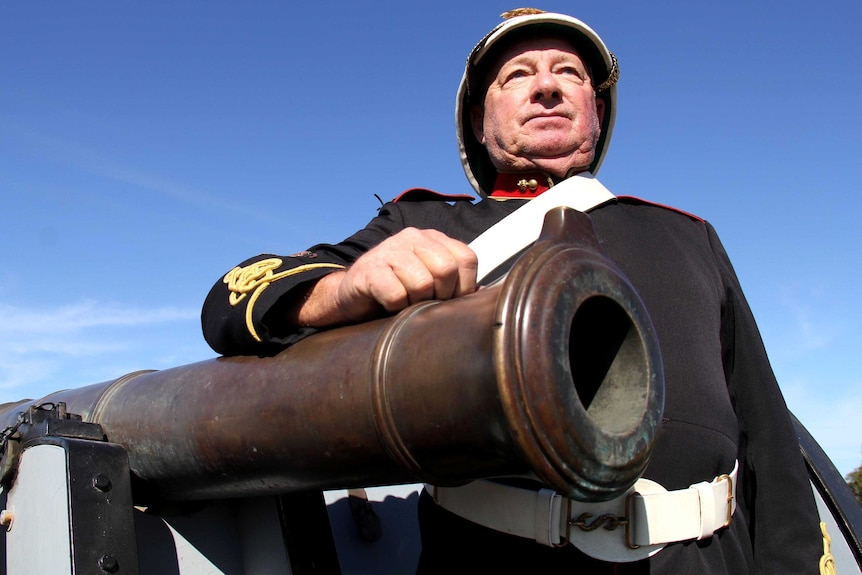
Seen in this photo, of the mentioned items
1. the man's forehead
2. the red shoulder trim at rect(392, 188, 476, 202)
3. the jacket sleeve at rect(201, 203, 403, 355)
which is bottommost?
the jacket sleeve at rect(201, 203, 403, 355)

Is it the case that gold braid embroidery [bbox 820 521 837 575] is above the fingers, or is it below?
below

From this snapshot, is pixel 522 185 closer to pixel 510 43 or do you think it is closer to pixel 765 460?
pixel 510 43

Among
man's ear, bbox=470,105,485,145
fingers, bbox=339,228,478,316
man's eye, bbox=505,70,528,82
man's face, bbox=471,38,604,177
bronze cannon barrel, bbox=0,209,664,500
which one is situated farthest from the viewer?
Answer: man's ear, bbox=470,105,485,145

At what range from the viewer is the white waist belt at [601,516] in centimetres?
197

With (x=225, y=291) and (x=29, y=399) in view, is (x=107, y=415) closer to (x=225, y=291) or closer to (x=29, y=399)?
(x=225, y=291)

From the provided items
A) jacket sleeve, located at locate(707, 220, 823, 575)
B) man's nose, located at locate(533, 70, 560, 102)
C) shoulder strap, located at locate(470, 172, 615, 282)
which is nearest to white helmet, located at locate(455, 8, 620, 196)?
man's nose, located at locate(533, 70, 560, 102)

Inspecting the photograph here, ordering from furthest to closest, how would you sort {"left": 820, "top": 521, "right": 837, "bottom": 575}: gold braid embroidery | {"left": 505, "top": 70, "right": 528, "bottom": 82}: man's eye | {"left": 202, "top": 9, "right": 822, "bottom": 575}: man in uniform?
{"left": 505, "top": 70, "right": 528, "bottom": 82}: man's eye, {"left": 820, "top": 521, "right": 837, "bottom": 575}: gold braid embroidery, {"left": 202, "top": 9, "right": 822, "bottom": 575}: man in uniform

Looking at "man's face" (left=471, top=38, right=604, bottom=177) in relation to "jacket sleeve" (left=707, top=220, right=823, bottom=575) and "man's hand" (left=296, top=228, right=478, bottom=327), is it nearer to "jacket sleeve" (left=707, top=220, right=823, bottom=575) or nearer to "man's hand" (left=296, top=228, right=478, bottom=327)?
"jacket sleeve" (left=707, top=220, right=823, bottom=575)

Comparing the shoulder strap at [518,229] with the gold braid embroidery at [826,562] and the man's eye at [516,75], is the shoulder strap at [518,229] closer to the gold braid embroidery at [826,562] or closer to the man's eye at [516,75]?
the man's eye at [516,75]

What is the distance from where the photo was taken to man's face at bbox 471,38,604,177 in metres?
2.87

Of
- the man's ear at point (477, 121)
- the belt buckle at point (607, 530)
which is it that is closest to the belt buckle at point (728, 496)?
the belt buckle at point (607, 530)

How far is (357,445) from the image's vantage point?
1.53 metres

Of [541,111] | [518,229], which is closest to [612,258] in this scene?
[518,229]

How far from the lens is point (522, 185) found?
113 inches
